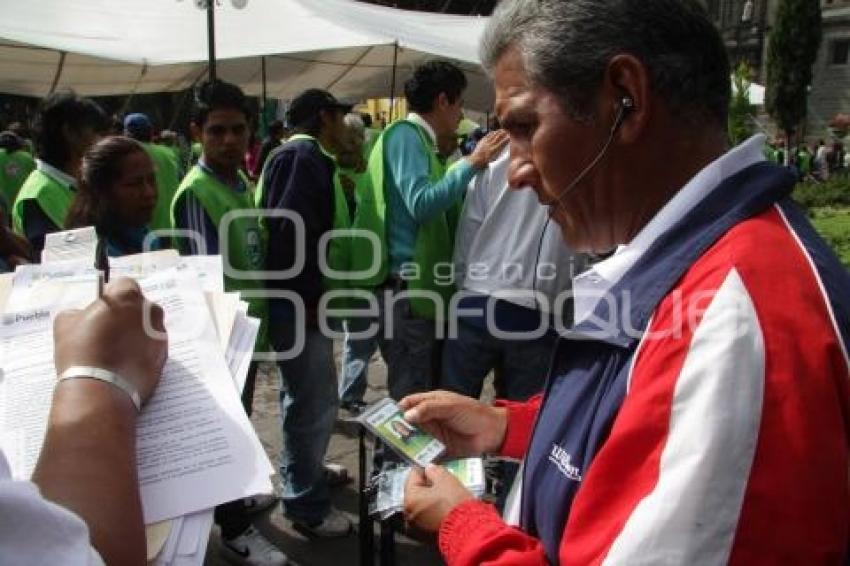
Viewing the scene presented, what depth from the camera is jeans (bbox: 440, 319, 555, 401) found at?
117 inches

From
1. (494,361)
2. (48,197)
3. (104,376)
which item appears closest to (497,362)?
(494,361)

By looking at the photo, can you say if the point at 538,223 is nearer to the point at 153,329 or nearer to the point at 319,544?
the point at 319,544

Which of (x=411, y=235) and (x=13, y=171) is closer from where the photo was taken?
(x=411, y=235)

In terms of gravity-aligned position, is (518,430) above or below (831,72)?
below

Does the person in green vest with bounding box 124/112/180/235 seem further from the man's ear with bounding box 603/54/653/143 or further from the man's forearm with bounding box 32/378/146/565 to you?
the man's ear with bounding box 603/54/653/143

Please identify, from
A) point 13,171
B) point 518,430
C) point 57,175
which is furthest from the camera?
point 13,171

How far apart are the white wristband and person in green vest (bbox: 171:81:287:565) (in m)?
1.90

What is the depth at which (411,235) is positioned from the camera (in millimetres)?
3324

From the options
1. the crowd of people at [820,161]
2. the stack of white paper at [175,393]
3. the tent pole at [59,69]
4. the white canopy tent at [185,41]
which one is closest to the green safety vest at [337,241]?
the stack of white paper at [175,393]

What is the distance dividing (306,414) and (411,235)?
3.06 feet

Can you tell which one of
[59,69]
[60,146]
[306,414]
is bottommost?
[306,414]

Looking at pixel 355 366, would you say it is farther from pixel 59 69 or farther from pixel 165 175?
pixel 59 69

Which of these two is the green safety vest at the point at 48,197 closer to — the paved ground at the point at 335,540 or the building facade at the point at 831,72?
the paved ground at the point at 335,540

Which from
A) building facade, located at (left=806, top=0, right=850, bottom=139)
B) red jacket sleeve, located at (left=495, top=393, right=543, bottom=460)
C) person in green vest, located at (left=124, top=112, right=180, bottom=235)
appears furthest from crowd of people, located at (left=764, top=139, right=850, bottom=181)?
red jacket sleeve, located at (left=495, top=393, right=543, bottom=460)
